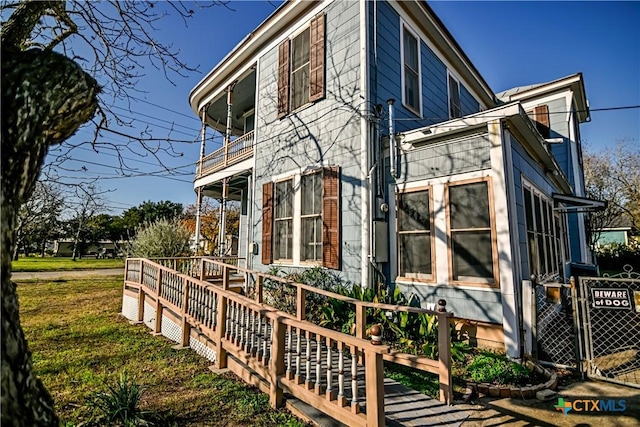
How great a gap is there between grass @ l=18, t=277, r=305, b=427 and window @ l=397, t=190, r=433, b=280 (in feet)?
10.3

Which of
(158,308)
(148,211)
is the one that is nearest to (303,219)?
(158,308)

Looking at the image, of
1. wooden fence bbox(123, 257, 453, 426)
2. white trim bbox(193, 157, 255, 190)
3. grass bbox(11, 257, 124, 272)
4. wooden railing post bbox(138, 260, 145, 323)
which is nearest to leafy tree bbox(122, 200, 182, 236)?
grass bbox(11, 257, 124, 272)

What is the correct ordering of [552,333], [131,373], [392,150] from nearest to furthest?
[131,373] < [552,333] < [392,150]

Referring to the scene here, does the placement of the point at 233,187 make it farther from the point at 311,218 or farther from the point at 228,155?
the point at 311,218

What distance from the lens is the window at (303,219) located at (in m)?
6.11

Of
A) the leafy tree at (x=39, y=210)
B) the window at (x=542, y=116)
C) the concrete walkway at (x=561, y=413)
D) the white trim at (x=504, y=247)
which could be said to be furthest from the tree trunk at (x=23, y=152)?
the window at (x=542, y=116)

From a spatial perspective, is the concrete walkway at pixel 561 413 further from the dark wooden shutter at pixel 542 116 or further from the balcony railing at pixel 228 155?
the dark wooden shutter at pixel 542 116

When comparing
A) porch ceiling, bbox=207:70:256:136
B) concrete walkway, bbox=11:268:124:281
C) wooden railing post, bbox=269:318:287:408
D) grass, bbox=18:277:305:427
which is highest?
Result: porch ceiling, bbox=207:70:256:136

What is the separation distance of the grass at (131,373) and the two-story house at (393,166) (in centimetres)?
283

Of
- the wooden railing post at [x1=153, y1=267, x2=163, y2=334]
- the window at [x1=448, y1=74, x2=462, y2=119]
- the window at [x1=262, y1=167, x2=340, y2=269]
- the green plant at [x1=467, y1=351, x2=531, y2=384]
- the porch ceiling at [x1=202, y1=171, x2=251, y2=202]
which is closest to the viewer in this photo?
the green plant at [x1=467, y1=351, x2=531, y2=384]

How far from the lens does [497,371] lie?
360 centimetres

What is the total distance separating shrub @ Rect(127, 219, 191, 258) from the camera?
1052 cm

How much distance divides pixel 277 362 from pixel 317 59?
20.5ft

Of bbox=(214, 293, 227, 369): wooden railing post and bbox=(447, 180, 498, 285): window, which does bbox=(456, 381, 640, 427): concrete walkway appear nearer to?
bbox=(447, 180, 498, 285): window
